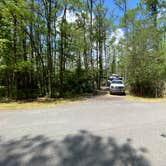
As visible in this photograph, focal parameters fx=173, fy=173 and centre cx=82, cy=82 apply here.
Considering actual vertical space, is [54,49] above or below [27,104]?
above

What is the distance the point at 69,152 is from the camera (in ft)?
12.9

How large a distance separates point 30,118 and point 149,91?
11.9m

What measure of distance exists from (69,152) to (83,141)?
0.73 m

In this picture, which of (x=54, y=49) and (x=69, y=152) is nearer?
→ (x=69, y=152)

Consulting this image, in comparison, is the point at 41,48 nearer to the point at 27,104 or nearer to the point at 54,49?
the point at 54,49

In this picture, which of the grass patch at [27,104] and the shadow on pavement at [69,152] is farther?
the grass patch at [27,104]

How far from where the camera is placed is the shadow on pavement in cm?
348

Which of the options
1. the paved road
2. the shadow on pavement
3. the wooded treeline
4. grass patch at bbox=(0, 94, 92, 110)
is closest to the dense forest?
the wooded treeline

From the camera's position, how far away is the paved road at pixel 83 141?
140 inches

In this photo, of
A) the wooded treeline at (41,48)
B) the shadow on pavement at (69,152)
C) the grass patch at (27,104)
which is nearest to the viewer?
the shadow on pavement at (69,152)

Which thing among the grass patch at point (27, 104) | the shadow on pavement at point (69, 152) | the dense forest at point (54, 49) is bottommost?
the shadow on pavement at point (69, 152)

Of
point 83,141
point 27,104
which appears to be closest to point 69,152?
point 83,141

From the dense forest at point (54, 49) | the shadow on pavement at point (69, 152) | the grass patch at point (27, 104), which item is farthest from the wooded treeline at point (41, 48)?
the shadow on pavement at point (69, 152)

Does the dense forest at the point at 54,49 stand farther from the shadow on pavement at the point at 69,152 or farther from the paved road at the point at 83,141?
the shadow on pavement at the point at 69,152
